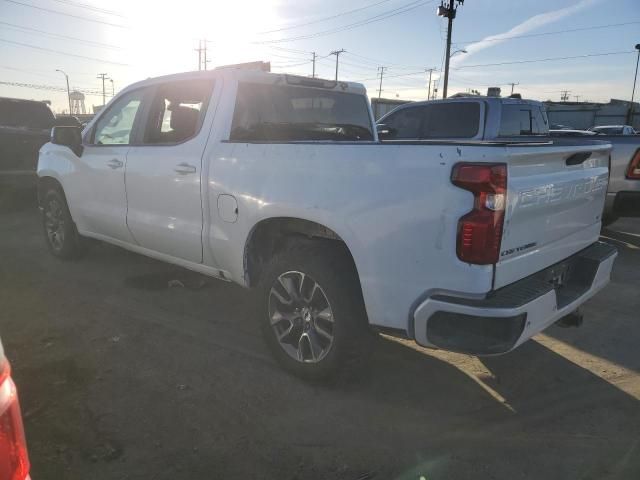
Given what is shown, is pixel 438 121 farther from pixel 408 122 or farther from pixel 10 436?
pixel 10 436

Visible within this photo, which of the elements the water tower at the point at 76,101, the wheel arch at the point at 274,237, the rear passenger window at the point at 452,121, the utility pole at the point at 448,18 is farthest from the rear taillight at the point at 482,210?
the water tower at the point at 76,101

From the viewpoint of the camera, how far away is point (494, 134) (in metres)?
7.02

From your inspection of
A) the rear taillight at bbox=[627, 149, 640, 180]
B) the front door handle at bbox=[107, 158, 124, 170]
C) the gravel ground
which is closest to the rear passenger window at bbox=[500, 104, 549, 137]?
the rear taillight at bbox=[627, 149, 640, 180]

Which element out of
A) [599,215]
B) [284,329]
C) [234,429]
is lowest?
[234,429]

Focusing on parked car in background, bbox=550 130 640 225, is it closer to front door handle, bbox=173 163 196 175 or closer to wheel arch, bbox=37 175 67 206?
front door handle, bbox=173 163 196 175

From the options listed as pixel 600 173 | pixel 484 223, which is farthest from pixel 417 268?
pixel 600 173

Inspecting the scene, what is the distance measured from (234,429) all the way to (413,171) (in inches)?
64.0

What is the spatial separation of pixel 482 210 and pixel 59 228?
502 centimetres

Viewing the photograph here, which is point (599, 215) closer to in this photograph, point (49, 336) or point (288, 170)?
point (288, 170)

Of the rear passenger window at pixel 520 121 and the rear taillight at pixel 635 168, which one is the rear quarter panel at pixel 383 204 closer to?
the rear taillight at pixel 635 168

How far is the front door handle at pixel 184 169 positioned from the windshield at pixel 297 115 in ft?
1.23

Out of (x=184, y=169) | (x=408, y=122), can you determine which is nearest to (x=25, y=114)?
(x=408, y=122)

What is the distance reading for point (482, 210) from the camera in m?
2.22

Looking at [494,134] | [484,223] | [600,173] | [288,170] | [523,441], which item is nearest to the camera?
[484,223]
